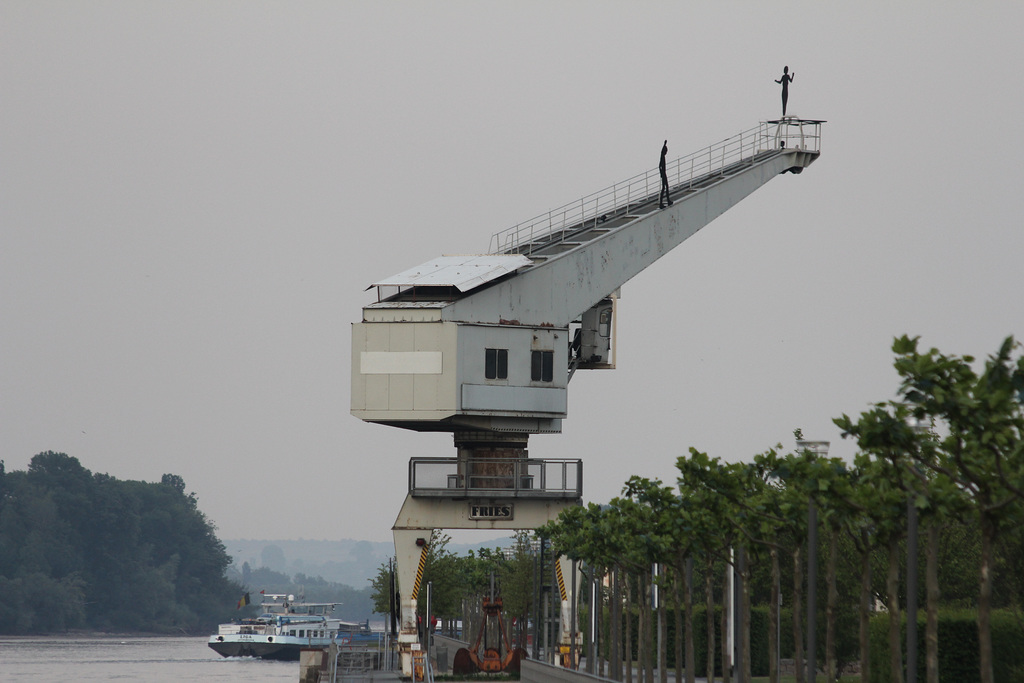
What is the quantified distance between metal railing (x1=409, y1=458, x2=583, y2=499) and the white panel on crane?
633 centimetres

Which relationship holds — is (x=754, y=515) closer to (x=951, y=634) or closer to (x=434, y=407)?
(x=951, y=634)

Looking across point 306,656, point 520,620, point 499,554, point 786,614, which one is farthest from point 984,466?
point 499,554

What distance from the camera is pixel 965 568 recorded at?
4069cm

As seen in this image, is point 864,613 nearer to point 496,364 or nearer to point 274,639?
point 496,364

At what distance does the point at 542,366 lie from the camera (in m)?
47.9

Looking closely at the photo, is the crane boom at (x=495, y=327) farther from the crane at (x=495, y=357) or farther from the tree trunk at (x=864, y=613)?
the tree trunk at (x=864, y=613)

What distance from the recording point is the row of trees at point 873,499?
16.5m

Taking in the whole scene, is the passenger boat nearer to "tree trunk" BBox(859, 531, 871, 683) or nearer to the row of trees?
the row of trees

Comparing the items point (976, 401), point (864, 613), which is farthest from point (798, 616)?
point (976, 401)

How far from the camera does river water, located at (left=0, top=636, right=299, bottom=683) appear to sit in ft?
353

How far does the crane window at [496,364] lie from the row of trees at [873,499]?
830 cm

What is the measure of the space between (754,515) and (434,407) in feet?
63.2

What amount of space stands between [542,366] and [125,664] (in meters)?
90.8

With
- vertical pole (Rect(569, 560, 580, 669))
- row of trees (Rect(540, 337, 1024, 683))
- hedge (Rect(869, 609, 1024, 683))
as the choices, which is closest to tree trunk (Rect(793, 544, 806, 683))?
row of trees (Rect(540, 337, 1024, 683))
